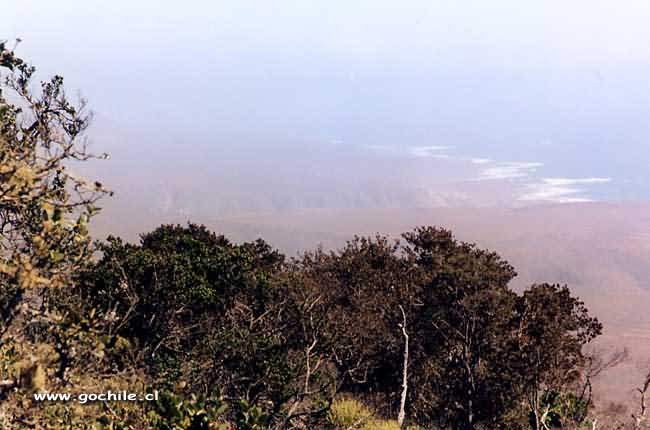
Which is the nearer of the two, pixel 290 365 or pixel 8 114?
pixel 8 114

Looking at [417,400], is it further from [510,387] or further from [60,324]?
[60,324]

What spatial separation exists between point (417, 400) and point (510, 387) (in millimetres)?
3516

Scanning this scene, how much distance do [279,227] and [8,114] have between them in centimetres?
9042

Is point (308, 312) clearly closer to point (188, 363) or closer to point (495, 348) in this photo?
point (188, 363)

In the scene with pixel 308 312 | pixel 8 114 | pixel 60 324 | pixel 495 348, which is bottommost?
pixel 495 348

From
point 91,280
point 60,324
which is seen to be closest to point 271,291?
point 91,280

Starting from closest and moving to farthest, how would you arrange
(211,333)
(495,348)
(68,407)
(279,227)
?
1. (68,407)
2. (211,333)
3. (495,348)
4. (279,227)

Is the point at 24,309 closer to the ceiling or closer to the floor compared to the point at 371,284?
closer to the ceiling

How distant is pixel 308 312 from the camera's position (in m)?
16.1

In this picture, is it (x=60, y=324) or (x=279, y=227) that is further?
(x=279, y=227)

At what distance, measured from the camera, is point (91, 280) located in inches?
674

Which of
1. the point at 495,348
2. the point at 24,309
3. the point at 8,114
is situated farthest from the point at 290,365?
the point at 24,309

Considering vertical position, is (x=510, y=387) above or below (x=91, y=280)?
below

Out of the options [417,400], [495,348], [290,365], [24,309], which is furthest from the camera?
[417,400]
